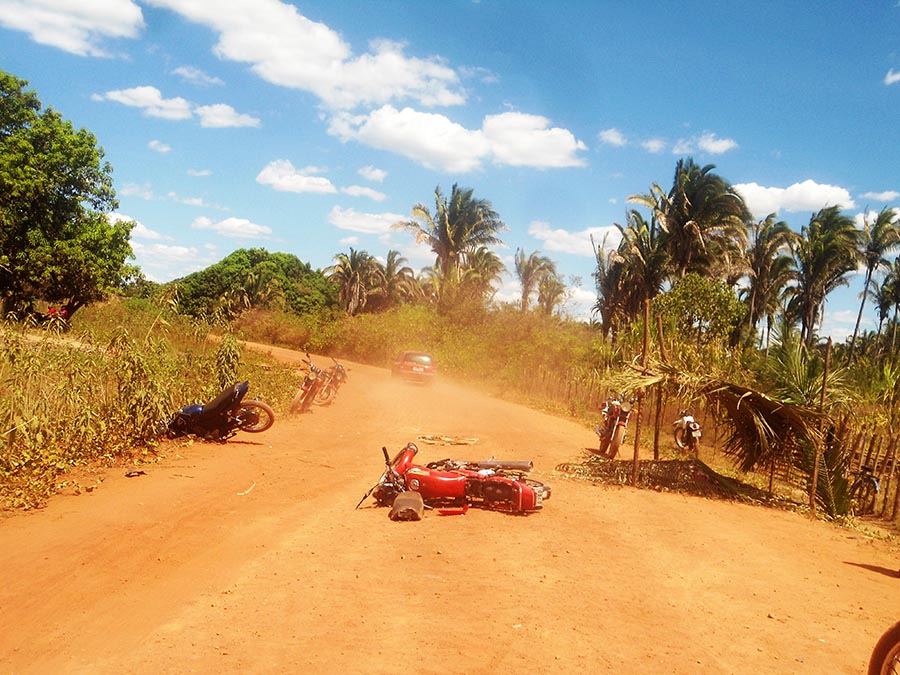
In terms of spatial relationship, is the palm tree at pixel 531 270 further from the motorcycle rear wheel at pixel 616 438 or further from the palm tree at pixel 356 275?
the motorcycle rear wheel at pixel 616 438

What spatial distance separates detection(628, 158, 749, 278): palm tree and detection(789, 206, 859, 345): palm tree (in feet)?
18.9

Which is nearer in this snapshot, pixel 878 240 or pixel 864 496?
pixel 864 496

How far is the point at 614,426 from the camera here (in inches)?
481

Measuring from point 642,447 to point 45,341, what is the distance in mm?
13017

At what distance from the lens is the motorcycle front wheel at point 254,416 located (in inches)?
441

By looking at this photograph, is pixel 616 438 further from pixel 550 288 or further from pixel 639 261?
pixel 550 288

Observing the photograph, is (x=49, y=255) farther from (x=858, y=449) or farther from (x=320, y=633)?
(x=858, y=449)

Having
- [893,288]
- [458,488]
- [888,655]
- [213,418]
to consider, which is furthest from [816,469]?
[893,288]

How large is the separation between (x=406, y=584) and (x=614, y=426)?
779 centimetres

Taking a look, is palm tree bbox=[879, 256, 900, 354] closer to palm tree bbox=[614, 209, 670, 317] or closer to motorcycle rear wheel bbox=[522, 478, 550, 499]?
palm tree bbox=[614, 209, 670, 317]

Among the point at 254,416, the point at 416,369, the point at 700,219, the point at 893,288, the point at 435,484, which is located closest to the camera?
the point at 435,484

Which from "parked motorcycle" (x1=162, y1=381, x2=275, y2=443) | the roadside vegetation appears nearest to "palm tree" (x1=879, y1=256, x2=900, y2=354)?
the roadside vegetation

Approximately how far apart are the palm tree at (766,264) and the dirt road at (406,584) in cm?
3628

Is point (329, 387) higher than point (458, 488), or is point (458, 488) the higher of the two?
point (329, 387)
